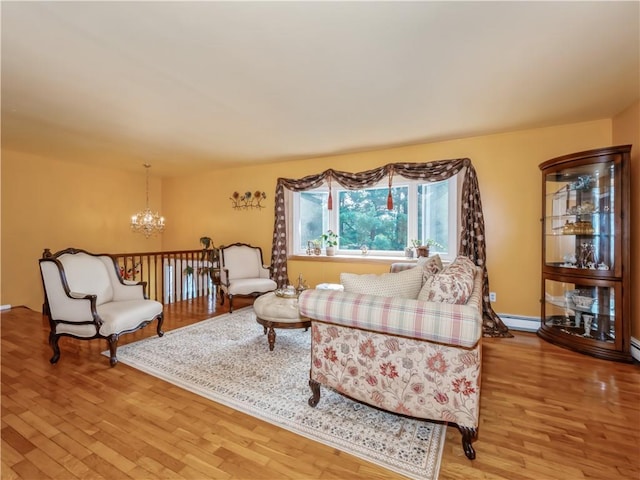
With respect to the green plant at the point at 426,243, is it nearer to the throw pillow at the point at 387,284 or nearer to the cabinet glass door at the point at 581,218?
the cabinet glass door at the point at 581,218

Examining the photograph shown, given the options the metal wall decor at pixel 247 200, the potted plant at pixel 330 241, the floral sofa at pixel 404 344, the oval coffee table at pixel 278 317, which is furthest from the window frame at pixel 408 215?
the floral sofa at pixel 404 344

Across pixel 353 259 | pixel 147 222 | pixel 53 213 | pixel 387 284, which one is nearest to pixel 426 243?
pixel 353 259

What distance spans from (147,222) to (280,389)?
16.4 feet

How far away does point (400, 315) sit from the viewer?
1.70 m

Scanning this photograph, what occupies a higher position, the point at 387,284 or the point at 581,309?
the point at 387,284

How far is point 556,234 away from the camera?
353cm

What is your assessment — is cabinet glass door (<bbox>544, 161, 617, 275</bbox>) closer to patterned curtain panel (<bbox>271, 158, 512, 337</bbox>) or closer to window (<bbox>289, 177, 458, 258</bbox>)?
patterned curtain panel (<bbox>271, 158, 512, 337</bbox>)

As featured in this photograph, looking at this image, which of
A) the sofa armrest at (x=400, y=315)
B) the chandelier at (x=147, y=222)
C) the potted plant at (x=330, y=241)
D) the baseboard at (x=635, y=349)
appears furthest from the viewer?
the chandelier at (x=147, y=222)

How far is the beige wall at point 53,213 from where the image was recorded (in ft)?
15.8

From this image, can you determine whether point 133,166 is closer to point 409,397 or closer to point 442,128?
point 442,128

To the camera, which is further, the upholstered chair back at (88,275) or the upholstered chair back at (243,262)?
the upholstered chair back at (243,262)

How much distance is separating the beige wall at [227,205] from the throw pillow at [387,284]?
8.21 ft

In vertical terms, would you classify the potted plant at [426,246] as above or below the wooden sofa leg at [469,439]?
above

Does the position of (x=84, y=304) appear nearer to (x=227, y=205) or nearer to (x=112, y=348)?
(x=112, y=348)
